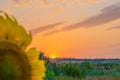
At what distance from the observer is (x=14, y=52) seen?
1835 millimetres

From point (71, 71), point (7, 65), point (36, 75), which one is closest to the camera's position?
point (7, 65)

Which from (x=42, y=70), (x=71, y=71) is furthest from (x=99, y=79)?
(x=42, y=70)

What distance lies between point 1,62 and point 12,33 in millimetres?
144

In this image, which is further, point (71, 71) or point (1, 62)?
point (71, 71)

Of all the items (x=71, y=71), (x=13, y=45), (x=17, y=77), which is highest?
(x=71, y=71)

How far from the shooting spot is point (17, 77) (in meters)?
1.75

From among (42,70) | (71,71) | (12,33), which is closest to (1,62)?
(12,33)

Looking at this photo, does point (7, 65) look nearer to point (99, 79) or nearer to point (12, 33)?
point (12, 33)

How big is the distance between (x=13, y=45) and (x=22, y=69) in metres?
0.10

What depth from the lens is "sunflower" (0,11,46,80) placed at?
5.74ft

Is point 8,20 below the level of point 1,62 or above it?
above

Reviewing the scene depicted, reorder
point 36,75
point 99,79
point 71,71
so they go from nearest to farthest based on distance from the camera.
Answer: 1. point 36,75
2. point 99,79
3. point 71,71

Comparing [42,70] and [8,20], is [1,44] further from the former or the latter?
[42,70]

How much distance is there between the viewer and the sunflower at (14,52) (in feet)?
5.74
